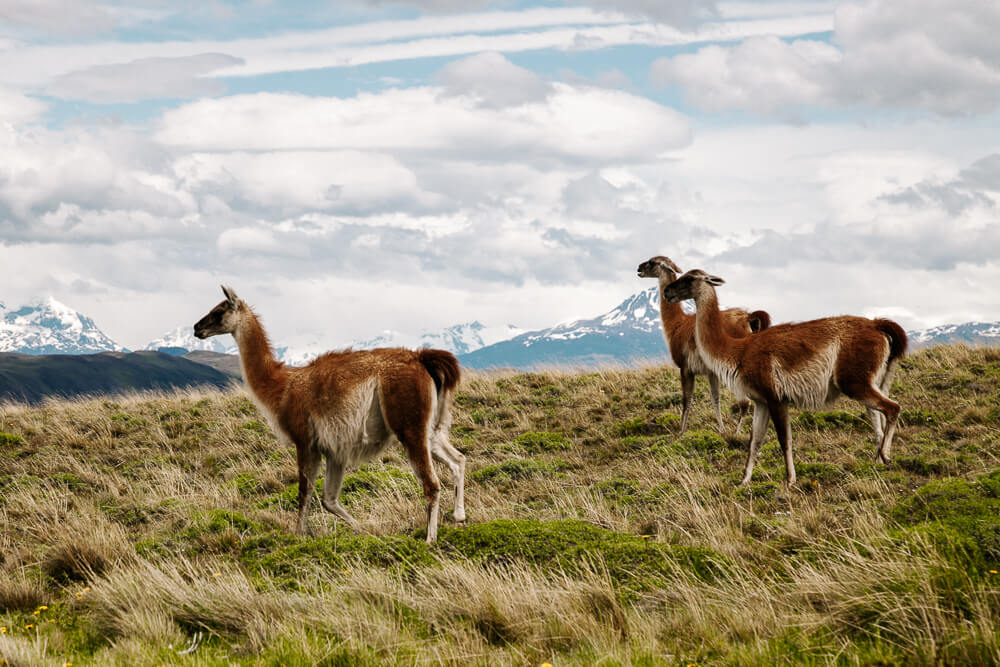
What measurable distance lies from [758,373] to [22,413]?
41.3 ft

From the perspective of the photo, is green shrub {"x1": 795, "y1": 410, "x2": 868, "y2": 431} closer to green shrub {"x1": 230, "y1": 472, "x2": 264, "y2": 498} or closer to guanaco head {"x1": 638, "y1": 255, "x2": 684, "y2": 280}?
guanaco head {"x1": 638, "y1": 255, "x2": 684, "y2": 280}

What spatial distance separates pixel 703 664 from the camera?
418 cm

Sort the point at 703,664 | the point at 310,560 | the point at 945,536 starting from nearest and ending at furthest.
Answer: the point at 703,664, the point at 945,536, the point at 310,560

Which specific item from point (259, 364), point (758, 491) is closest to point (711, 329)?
point (758, 491)

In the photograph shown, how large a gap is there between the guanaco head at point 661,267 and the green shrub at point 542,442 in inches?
114

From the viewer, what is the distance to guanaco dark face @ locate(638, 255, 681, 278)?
41.0 ft

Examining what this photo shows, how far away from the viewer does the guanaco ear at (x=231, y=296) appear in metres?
8.94

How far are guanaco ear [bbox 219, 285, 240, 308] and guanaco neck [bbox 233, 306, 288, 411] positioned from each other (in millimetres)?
150

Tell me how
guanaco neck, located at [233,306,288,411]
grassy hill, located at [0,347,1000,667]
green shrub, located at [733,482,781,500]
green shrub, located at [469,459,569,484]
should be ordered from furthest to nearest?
green shrub, located at [469,459,569,484]
guanaco neck, located at [233,306,288,411]
green shrub, located at [733,482,781,500]
grassy hill, located at [0,347,1000,667]

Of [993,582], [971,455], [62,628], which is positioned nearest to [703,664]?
[993,582]

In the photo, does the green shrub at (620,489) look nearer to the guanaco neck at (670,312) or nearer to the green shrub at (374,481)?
the green shrub at (374,481)

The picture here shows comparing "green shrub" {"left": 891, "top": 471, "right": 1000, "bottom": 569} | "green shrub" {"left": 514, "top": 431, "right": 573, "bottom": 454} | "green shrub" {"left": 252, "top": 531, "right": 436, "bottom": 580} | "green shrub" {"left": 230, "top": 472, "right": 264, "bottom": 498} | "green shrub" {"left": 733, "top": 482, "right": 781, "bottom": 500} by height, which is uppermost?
"green shrub" {"left": 891, "top": 471, "right": 1000, "bottom": 569}

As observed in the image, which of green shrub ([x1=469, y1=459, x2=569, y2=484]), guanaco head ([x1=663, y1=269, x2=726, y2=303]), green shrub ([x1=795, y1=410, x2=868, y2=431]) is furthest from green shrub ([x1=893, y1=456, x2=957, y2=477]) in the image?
green shrub ([x1=469, y1=459, x2=569, y2=484])

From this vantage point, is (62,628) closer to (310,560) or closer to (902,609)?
(310,560)
